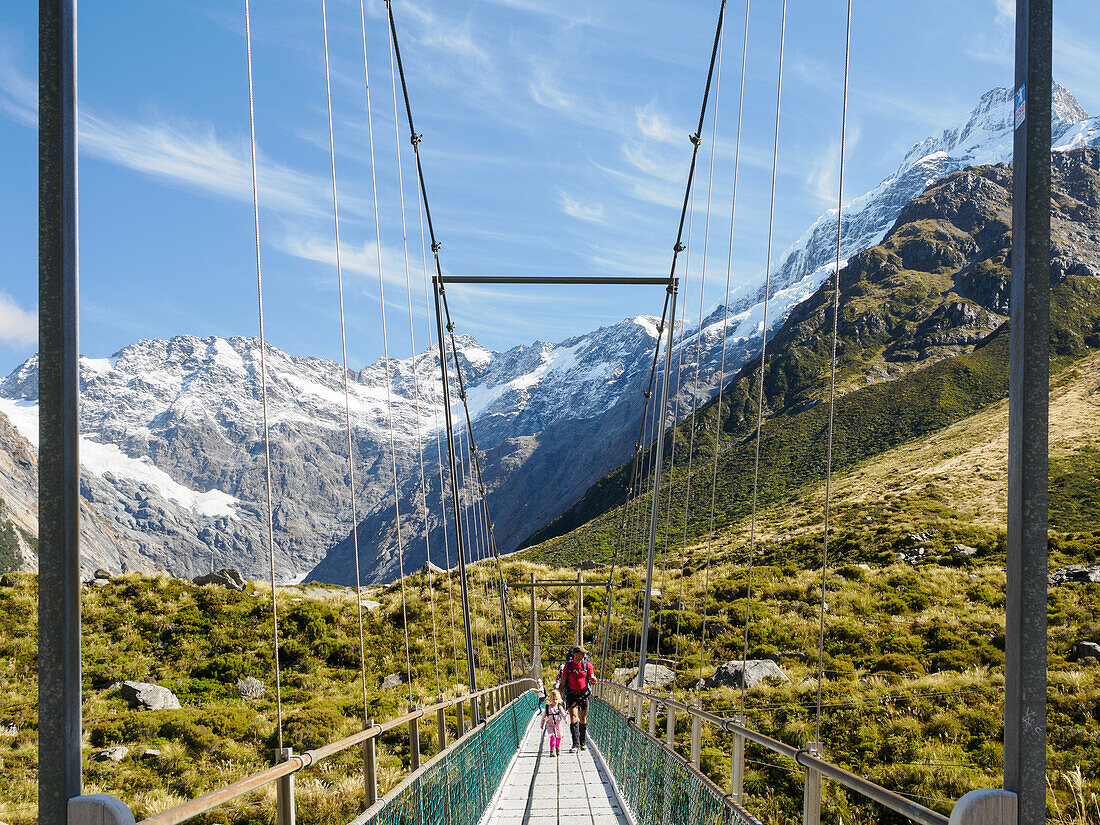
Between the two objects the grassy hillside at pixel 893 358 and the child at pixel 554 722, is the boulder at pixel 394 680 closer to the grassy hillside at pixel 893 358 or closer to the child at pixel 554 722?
the child at pixel 554 722

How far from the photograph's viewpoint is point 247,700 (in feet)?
59.6

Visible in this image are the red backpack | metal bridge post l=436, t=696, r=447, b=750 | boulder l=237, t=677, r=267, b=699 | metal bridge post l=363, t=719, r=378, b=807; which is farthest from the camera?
boulder l=237, t=677, r=267, b=699

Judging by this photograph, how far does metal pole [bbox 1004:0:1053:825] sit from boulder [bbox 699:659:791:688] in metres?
16.0

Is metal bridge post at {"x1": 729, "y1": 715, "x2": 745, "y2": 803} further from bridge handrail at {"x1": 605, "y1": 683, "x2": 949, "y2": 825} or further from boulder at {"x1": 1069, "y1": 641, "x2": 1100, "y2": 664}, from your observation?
boulder at {"x1": 1069, "y1": 641, "x2": 1100, "y2": 664}

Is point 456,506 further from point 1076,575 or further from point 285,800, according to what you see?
point 1076,575

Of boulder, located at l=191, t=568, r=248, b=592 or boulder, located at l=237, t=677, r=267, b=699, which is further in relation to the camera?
boulder, located at l=191, t=568, r=248, b=592

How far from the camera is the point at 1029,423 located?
2.18m

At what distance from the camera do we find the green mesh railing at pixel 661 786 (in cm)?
408

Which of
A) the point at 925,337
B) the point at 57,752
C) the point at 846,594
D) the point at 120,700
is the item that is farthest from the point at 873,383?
the point at 57,752

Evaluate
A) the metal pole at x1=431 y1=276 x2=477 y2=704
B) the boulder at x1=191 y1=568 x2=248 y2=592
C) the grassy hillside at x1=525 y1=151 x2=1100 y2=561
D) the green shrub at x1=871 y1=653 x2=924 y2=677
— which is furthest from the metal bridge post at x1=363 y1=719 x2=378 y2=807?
the grassy hillside at x1=525 y1=151 x2=1100 y2=561

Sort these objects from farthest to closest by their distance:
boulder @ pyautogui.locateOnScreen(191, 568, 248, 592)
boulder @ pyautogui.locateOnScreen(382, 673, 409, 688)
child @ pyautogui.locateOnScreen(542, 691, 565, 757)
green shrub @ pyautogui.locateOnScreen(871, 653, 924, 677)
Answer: boulder @ pyautogui.locateOnScreen(191, 568, 248, 592) → boulder @ pyautogui.locateOnScreen(382, 673, 409, 688) → green shrub @ pyautogui.locateOnScreen(871, 653, 924, 677) → child @ pyautogui.locateOnScreen(542, 691, 565, 757)

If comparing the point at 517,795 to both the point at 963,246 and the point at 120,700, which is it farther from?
the point at 963,246

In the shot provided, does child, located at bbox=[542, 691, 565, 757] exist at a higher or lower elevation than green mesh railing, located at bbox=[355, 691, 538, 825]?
lower

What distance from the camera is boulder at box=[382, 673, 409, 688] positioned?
65.7 ft
